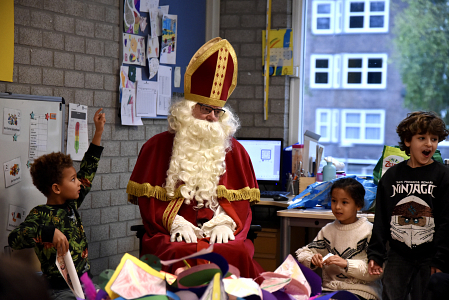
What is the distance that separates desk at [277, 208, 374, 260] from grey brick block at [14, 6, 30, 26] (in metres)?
1.96

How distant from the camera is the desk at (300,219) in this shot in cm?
295

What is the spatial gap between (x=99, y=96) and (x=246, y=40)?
152 centimetres

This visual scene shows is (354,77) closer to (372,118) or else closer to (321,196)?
(372,118)

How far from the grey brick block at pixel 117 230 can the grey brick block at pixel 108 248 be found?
5 centimetres

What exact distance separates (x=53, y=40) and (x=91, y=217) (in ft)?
4.05

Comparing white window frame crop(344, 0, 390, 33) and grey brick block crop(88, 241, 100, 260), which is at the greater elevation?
white window frame crop(344, 0, 390, 33)

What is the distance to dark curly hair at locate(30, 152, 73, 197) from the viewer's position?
2266mm

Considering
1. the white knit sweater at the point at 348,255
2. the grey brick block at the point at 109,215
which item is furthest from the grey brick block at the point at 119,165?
the white knit sweater at the point at 348,255

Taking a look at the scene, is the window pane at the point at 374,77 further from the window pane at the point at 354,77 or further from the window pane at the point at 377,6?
the window pane at the point at 377,6

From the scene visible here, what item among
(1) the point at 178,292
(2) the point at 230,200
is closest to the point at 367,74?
(2) the point at 230,200

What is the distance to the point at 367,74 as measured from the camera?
13.4ft

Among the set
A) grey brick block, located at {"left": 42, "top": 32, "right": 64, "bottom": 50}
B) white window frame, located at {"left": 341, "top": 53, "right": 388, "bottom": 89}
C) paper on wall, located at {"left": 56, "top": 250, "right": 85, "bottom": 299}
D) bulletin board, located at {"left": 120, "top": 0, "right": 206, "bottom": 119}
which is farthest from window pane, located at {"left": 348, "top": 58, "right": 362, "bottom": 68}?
paper on wall, located at {"left": 56, "top": 250, "right": 85, "bottom": 299}

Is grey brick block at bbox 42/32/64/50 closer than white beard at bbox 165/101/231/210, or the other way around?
white beard at bbox 165/101/231/210

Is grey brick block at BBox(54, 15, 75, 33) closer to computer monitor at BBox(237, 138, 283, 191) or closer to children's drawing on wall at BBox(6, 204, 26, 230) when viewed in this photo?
children's drawing on wall at BBox(6, 204, 26, 230)
